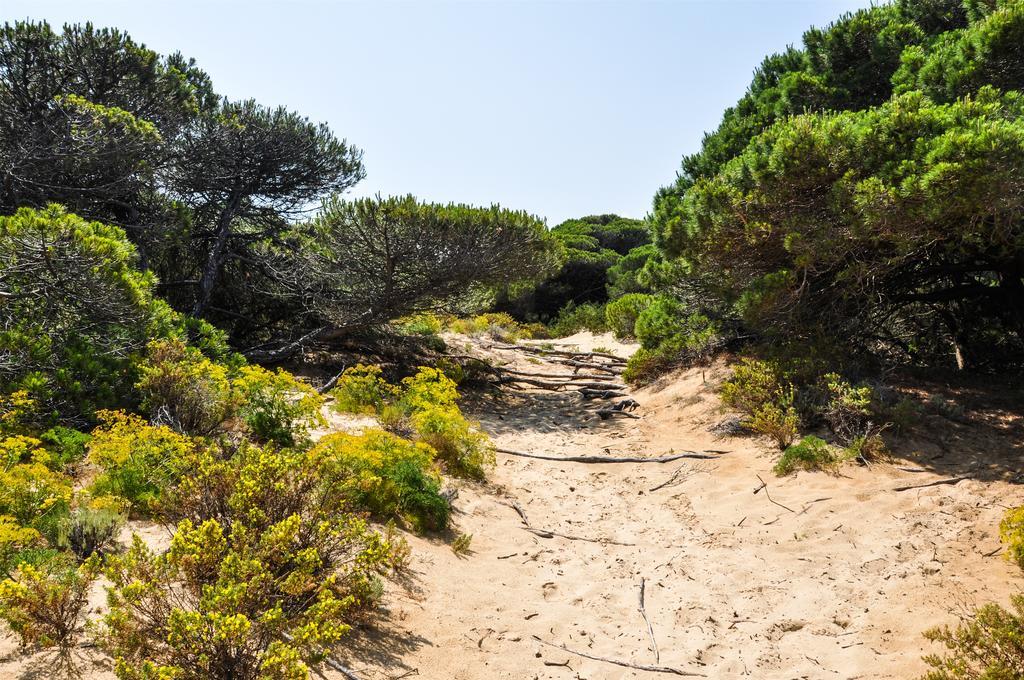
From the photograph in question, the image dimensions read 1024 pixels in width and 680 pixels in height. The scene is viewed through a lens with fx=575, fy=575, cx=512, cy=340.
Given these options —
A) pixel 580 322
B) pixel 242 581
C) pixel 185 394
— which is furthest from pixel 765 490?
pixel 580 322

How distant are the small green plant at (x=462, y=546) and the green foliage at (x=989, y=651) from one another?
363 centimetres

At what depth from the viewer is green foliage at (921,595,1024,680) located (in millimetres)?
2834

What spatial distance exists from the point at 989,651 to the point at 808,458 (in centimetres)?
413

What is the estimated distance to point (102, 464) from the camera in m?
5.08

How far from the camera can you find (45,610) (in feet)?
9.44

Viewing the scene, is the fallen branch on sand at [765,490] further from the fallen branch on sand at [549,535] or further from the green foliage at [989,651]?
the green foliage at [989,651]

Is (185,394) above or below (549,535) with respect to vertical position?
above

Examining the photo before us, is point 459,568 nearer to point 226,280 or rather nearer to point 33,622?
point 33,622

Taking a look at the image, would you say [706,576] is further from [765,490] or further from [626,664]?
[765,490]

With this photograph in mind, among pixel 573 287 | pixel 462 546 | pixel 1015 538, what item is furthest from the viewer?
pixel 573 287

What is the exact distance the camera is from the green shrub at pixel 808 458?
6.86 meters

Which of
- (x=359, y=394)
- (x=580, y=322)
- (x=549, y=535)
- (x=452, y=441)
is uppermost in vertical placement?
(x=580, y=322)

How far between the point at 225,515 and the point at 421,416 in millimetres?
3676

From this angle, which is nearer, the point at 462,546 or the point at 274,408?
the point at 462,546
